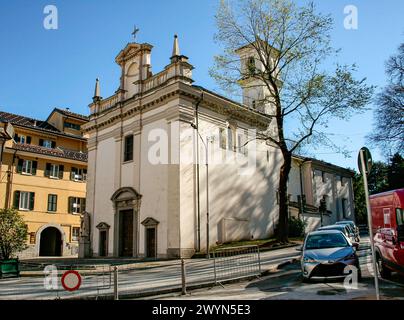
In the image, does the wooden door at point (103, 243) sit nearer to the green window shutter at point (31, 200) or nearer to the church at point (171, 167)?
the church at point (171, 167)

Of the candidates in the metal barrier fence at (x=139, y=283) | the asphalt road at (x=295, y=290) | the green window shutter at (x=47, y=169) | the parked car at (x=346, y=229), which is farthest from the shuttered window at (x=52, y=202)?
the asphalt road at (x=295, y=290)

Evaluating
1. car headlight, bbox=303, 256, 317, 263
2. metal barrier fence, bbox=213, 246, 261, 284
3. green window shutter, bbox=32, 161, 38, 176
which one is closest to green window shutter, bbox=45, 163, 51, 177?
green window shutter, bbox=32, 161, 38, 176

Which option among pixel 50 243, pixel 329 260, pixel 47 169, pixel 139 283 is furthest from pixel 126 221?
pixel 329 260

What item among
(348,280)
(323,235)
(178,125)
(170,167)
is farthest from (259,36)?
(348,280)

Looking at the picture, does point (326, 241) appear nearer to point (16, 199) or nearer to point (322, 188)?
point (16, 199)

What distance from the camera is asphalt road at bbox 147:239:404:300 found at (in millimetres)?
8688

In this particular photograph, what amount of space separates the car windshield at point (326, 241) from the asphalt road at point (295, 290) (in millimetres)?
1207

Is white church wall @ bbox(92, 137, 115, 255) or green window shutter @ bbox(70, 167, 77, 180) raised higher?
green window shutter @ bbox(70, 167, 77, 180)

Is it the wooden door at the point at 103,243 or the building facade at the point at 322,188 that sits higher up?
the building facade at the point at 322,188

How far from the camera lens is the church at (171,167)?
25.2 meters

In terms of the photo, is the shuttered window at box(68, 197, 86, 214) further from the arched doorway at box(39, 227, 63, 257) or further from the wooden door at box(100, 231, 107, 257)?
the wooden door at box(100, 231, 107, 257)

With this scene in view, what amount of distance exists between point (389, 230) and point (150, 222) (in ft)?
59.4

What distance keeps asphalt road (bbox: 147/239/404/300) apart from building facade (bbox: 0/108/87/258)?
2999 centimetres

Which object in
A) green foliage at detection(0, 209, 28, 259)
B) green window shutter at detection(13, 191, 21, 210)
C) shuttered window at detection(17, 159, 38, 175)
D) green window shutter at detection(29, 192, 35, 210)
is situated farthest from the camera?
green window shutter at detection(29, 192, 35, 210)
